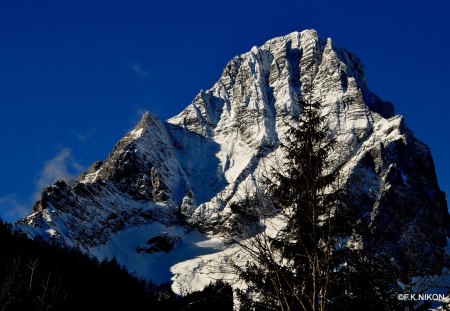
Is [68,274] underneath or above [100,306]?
above

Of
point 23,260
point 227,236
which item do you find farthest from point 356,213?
point 23,260

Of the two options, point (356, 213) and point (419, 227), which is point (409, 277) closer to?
point (419, 227)

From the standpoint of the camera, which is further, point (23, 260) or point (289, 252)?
point (23, 260)

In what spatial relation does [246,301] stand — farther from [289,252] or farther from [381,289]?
[289,252]

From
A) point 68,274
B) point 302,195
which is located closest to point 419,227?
point 302,195

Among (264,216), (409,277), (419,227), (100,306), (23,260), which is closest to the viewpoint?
(264,216)

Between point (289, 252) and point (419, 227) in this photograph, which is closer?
point (419, 227)

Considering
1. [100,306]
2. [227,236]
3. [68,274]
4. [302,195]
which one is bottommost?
[227,236]

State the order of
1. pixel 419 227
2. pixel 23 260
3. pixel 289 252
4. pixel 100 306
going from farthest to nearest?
pixel 100 306 → pixel 23 260 → pixel 289 252 → pixel 419 227

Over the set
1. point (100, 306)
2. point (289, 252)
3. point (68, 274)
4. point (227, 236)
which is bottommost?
point (227, 236)
